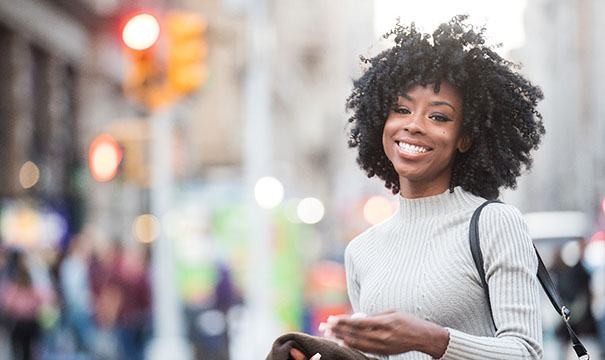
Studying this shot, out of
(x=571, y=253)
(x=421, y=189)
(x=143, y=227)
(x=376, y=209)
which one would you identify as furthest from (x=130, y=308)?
(x=376, y=209)

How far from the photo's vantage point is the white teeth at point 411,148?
351cm

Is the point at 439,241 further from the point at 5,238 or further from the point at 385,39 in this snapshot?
the point at 5,238

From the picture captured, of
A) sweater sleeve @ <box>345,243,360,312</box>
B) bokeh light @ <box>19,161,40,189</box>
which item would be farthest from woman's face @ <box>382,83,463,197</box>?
bokeh light @ <box>19,161,40,189</box>

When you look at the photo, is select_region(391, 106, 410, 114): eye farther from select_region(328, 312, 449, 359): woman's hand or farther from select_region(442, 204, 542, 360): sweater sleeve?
select_region(328, 312, 449, 359): woman's hand

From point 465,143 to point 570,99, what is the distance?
3116 inches

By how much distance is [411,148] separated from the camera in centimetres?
352

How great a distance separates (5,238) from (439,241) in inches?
822

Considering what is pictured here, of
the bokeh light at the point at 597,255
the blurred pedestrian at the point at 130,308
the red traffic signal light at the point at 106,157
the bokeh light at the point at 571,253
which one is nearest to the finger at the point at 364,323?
the blurred pedestrian at the point at 130,308

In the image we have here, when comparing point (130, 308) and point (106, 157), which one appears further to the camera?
point (106, 157)

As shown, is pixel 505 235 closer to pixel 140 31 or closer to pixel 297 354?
pixel 297 354

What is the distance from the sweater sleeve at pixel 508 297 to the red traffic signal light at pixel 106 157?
676 inches

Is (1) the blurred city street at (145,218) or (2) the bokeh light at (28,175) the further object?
(2) the bokeh light at (28,175)

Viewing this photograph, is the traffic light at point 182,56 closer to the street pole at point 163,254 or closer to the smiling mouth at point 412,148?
the street pole at point 163,254

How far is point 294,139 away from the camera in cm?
8175
